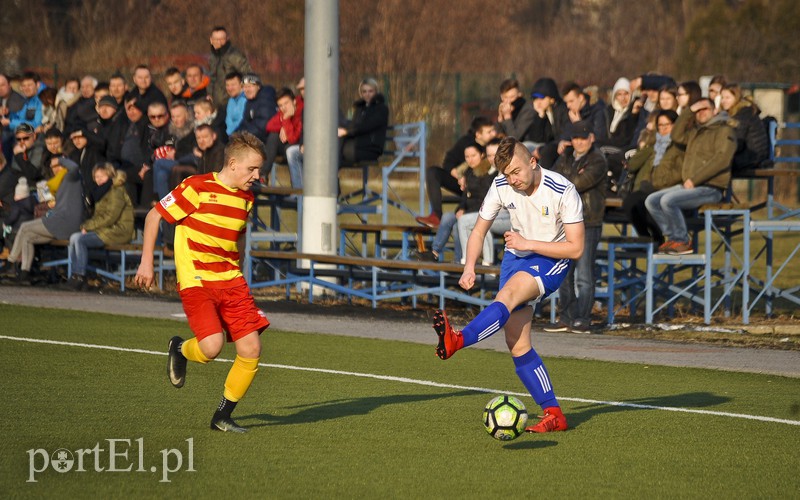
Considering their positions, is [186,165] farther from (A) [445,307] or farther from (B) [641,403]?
(B) [641,403]

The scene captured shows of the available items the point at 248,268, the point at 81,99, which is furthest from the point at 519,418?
the point at 81,99

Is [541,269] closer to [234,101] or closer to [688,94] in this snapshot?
[688,94]

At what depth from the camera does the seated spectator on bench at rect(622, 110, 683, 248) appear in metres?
14.8

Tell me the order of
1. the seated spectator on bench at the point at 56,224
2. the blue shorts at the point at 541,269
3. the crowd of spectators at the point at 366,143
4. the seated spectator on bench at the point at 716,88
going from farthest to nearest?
the seated spectator on bench at the point at 56,224
the seated spectator on bench at the point at 716,88
the crowd of spectators at the point at 366,143
the blue shorts at the point at 541,269

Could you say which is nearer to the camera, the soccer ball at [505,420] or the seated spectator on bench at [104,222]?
the soccer ball at [505,420]

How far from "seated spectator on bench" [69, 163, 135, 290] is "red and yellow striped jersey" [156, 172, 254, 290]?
31.8 ft

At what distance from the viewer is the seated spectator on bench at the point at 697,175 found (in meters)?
14.4

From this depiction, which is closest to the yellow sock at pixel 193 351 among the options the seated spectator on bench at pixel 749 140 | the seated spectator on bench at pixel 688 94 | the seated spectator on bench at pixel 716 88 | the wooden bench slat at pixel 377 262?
the wooden bench slat at pixel 377 262

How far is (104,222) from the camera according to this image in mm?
17719

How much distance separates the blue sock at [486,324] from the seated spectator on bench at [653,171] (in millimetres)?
7055

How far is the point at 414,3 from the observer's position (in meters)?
44.8

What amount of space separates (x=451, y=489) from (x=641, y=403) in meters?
3.17

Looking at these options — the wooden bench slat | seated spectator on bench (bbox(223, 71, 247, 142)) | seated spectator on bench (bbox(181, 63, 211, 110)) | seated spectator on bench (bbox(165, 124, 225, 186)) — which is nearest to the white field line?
the wooden bench slat

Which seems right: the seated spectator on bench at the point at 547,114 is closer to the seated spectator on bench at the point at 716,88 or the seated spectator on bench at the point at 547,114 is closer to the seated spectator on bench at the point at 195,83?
the seated spectator on bench at the point at 716,88
